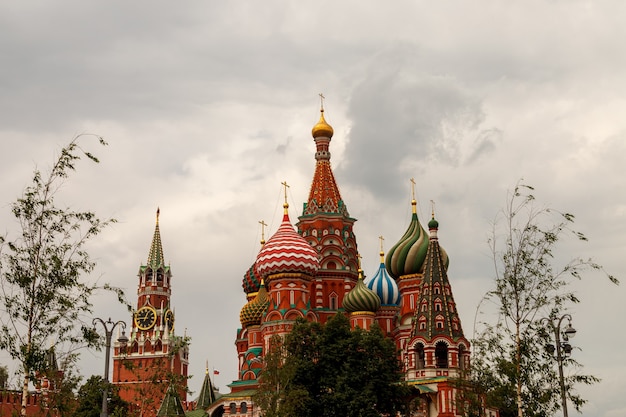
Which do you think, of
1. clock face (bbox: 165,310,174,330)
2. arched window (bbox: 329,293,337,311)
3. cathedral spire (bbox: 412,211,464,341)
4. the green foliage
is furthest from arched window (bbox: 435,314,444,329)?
clock face (bbox: 165,310,174,330)

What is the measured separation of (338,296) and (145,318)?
4085 cm

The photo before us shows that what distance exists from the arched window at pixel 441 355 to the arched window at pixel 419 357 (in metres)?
0.75

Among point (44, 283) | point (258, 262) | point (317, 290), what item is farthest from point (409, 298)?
point (44, 283)

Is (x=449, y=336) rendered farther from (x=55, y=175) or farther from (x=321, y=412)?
(x=55, y=175)

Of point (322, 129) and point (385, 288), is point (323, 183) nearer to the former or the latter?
point (322, 129)

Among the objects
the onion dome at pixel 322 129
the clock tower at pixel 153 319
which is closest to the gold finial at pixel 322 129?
the onion dome at pixel 322 129

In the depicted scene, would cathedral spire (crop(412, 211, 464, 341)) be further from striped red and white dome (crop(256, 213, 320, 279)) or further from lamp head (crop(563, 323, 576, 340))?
lamp head (crop(563, 323, 576, 340))

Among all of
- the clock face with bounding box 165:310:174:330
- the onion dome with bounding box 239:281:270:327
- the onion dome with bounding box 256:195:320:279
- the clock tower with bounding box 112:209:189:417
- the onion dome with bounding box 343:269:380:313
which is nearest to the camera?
the onion dome with bounding box 256:195:320:279

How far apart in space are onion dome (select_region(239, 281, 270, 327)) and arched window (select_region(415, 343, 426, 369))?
41.8 ft

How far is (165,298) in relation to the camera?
315 ft

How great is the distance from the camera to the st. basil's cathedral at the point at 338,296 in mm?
48500

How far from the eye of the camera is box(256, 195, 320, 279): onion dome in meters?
54.7

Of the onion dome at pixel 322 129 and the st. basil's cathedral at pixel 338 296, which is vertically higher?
the onion dome at pixel 322 129

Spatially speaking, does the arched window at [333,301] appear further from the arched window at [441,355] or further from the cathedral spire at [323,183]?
the arched window at [441,355]
